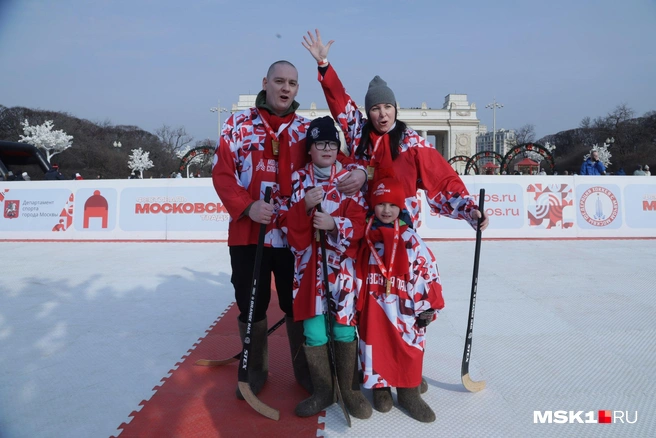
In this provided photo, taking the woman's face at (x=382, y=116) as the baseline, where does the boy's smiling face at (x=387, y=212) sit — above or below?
below

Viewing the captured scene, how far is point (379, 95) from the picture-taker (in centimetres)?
224

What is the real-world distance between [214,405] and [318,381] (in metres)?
0.59

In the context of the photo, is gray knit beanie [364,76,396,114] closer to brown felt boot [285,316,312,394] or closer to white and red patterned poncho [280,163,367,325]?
white and red patterned poncho [280,163,367,325]

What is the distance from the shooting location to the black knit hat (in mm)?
2074

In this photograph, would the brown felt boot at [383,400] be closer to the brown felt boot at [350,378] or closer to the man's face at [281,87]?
the brown felt boot at [350,378]

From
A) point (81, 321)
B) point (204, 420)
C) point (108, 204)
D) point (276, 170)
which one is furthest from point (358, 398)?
point (108, 204)

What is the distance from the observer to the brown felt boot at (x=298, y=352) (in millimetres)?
2385

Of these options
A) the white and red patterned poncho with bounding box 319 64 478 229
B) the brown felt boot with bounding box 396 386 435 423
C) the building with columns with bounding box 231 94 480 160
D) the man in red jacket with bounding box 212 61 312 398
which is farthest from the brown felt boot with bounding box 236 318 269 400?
the building with columns with bounding box 231 94 480 160

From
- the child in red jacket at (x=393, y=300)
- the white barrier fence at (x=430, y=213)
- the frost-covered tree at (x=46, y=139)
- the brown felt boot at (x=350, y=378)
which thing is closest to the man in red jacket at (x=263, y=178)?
the brown felt boot at (x=350, y=378)

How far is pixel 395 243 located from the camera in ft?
6.63

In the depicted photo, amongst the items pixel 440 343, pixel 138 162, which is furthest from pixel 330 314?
pixel 138 162

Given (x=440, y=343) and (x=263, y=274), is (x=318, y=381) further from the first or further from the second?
(x=440, y=343)

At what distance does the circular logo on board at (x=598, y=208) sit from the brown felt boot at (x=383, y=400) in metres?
7.77

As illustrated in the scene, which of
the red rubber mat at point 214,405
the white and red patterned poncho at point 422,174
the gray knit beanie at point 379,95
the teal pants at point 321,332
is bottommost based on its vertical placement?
the red rubber mat at point 214,405
